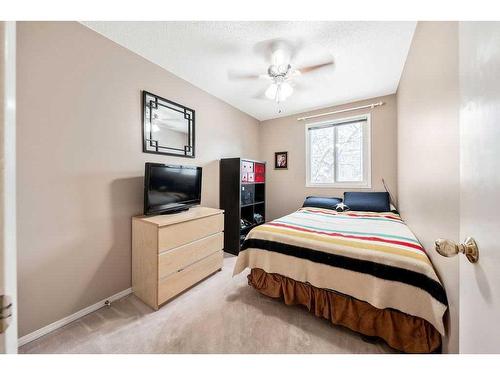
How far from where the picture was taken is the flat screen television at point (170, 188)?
1.82 meters

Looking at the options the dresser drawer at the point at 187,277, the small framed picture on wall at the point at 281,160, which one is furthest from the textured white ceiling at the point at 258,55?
the dresser drawer at the point at 187,277

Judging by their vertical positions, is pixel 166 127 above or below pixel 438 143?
above

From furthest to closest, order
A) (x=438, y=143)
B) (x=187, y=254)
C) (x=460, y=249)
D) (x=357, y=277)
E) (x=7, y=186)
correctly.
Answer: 1. (x=187, y=254)
2. (x=357, y=277)
3. (x=438, y=143)
4. (x=460, y=249)
5. (x=7, y=186)

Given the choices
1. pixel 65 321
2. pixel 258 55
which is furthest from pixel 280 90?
pixel 65 321

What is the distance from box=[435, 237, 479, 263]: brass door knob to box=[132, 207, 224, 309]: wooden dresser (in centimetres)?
170

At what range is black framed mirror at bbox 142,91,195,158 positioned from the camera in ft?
6.59

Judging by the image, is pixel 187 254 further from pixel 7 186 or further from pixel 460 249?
pixel 460 249

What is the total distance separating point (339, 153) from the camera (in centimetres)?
346

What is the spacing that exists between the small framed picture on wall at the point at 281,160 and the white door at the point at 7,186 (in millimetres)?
3659

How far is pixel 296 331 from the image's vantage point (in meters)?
1.44

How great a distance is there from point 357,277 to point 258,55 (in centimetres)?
219

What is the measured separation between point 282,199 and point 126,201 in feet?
9.21

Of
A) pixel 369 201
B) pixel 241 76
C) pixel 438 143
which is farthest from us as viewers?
pixel 369 201

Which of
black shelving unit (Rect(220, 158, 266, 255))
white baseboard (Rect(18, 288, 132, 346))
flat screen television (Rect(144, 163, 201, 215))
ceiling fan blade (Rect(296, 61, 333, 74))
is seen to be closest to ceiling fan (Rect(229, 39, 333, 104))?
ceiling fan blade (Rect(296, 61, 333, 74))
